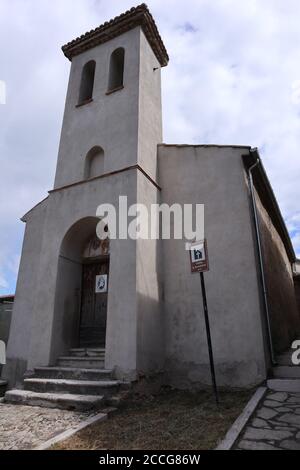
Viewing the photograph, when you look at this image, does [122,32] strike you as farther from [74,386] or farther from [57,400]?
[57,400]

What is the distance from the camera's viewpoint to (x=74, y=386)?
5.92 metres

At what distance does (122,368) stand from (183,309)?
211cm

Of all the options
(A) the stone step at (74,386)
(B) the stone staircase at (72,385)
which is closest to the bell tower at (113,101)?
(B) the stone staircase at (72,385)

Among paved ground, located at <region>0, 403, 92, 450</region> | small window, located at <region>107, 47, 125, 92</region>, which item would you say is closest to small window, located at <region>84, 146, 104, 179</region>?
small window, located at <region>107, 47, 125, 92</region>

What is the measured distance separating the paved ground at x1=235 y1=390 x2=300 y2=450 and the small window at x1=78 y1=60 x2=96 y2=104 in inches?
384

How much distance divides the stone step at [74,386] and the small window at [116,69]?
327 inches

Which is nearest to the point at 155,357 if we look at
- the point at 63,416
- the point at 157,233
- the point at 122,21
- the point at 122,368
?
the point at 122,368

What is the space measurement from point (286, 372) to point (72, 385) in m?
4.13

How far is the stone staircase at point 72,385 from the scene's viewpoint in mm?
5453

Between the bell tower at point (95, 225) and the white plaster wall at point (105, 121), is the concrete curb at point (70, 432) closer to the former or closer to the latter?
the bell tower at point (95, 225)

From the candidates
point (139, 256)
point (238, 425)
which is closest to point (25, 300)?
point (139, 256)

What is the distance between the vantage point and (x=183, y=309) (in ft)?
24.9

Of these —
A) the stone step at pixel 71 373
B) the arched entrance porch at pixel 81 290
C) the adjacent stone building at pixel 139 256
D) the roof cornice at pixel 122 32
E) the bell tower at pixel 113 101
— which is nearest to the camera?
the stone step at pixel 71 373
